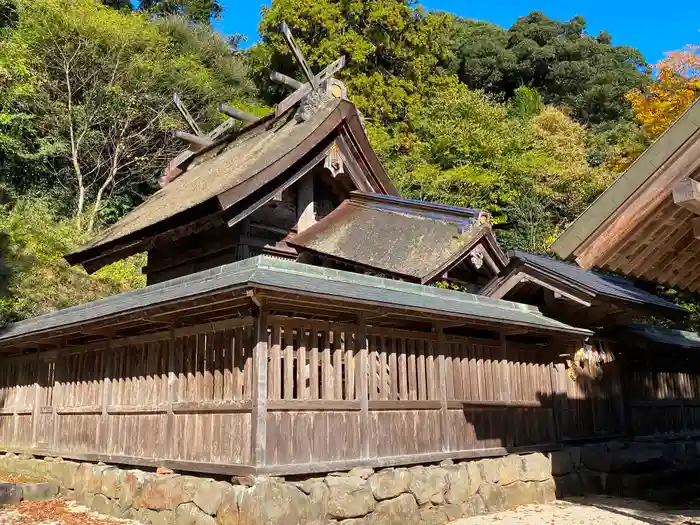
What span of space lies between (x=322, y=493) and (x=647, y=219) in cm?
464

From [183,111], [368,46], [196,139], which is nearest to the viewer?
[196,139]

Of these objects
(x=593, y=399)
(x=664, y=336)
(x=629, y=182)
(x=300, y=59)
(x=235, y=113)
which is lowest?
(x=593, y=399)

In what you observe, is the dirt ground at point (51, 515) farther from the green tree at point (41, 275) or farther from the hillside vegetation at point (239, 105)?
the hillside vegetation at point (239, 105)

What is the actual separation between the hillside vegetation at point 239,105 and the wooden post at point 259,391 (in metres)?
13.5

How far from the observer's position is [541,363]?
11344mm

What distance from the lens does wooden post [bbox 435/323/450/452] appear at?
9141 millimetres

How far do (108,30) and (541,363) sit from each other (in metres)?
25.0

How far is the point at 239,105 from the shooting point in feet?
108

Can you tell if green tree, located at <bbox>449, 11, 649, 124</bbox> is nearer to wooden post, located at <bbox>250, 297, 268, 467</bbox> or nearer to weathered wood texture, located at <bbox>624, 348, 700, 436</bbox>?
weathered wood texture, located at <bbox>624, 348, 700, 436</bbox>

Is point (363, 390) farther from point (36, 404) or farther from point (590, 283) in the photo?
point (36, 404)

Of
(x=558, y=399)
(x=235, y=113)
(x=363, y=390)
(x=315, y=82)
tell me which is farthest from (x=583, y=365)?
(x=235, y=113)

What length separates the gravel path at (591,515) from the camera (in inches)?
328

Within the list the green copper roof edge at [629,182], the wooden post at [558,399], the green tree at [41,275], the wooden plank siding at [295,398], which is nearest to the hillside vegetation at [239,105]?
the green tree at [41,275]

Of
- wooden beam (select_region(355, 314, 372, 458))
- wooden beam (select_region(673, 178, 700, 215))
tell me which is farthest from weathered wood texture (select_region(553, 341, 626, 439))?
wooden beam (select_region(673, 178, 700, 215))
